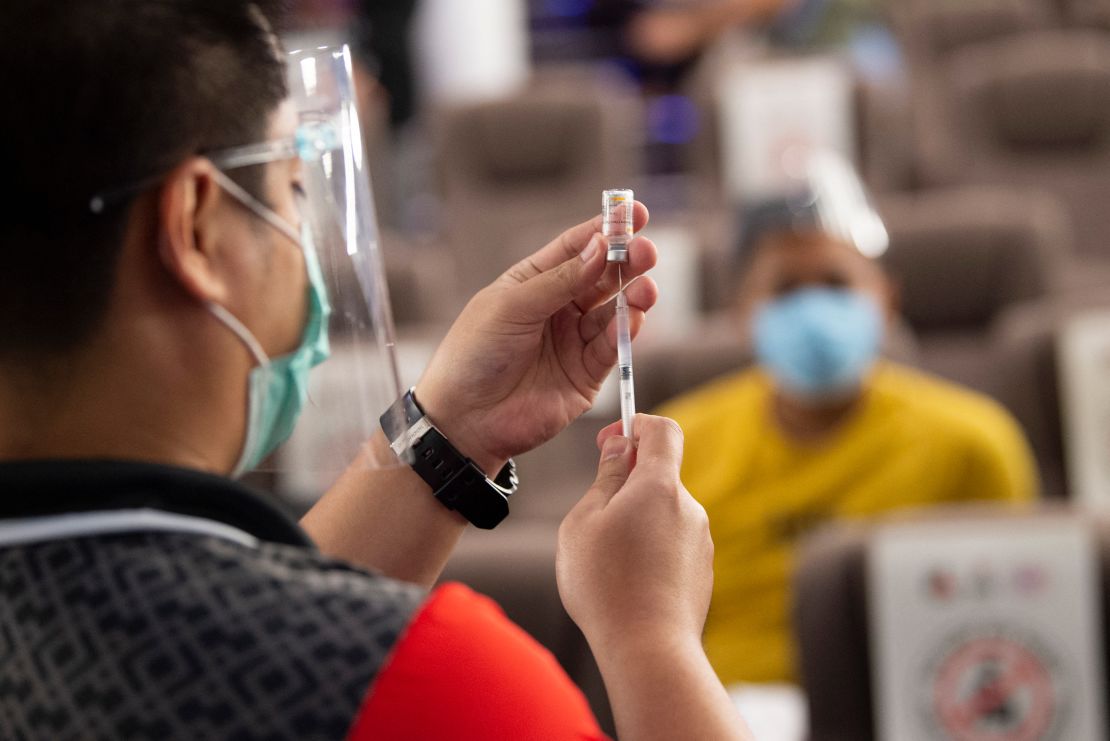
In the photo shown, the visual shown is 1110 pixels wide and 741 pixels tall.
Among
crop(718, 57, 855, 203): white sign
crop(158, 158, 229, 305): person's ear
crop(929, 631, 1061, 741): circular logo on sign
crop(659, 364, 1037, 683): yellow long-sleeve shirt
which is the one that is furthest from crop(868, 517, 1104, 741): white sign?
crop(718, 57, 855, 203): white sign

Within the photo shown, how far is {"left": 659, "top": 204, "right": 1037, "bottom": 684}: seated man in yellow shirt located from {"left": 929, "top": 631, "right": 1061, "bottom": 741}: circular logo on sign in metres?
0.33

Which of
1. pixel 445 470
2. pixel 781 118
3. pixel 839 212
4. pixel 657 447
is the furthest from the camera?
pixel 781 118

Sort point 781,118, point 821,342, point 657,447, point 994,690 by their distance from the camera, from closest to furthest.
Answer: point 657,447 → point 994,690 → point 821,342 → point 781,118

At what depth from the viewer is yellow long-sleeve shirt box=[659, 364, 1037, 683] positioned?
1.77 meters

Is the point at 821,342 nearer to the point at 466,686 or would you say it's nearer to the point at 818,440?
the point at 818,440

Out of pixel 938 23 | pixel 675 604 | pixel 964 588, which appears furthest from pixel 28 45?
pixel 938 23

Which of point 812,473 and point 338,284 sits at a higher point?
point 338,284

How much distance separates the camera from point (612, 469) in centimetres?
68

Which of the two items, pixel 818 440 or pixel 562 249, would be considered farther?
pixel 818 440

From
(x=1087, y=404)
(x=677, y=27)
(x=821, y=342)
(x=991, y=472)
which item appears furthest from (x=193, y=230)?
(x=677, y=27)

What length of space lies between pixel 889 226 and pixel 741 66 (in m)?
1.44

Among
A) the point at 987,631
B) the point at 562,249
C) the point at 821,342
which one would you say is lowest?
the point at 987,631

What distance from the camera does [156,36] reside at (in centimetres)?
57

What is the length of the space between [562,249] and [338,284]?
0.12m
